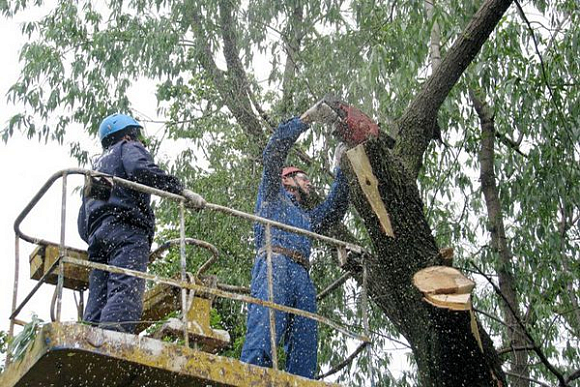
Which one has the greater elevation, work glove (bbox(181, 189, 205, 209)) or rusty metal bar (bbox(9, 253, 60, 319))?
work glove (bbox(181, 189, 205, 209))

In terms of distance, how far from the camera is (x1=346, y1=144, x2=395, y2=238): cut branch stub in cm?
623

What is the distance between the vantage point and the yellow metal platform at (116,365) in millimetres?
4668

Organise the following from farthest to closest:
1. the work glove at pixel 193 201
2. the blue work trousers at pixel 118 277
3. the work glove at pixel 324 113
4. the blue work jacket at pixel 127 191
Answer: the work glove at pixel 324 113 < the work glove at pixel 193 201 < the blue work jacket at pixel 127 191 < the blue work trousers at pixel 118 277

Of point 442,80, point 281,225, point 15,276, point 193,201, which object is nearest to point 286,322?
point 281,225

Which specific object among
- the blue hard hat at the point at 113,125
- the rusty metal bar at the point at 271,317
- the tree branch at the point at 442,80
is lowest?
the rusty metal bar at the point at 271,317

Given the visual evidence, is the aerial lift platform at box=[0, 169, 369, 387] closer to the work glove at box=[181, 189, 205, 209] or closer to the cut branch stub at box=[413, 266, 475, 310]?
the work glove at box=[181, 189, 205, 209]

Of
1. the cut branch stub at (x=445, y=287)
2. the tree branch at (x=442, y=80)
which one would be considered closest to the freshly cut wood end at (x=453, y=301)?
the cut branch stub at (x=445, y=287)

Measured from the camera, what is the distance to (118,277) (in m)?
5.34

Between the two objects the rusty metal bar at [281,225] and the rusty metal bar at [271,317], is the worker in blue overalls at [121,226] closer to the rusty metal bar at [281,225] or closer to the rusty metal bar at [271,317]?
the rusty metal bar at [281,225]

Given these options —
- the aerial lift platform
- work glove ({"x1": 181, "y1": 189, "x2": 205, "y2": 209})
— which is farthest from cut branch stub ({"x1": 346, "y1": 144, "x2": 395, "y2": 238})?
work glove ({"x1": 181, "y1": 189, "x2": 205, "y2": 209})

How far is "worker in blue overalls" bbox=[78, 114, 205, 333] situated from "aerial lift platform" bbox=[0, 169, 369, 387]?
0.14 metres

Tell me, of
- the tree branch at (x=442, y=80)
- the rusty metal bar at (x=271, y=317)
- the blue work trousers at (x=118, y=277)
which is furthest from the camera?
the tree branch at (x=442, y=80)

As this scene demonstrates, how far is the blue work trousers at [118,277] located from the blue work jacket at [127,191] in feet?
0.19

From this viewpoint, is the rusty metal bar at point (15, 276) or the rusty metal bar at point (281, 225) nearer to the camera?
the rusty metal bar at point (15, 276)
